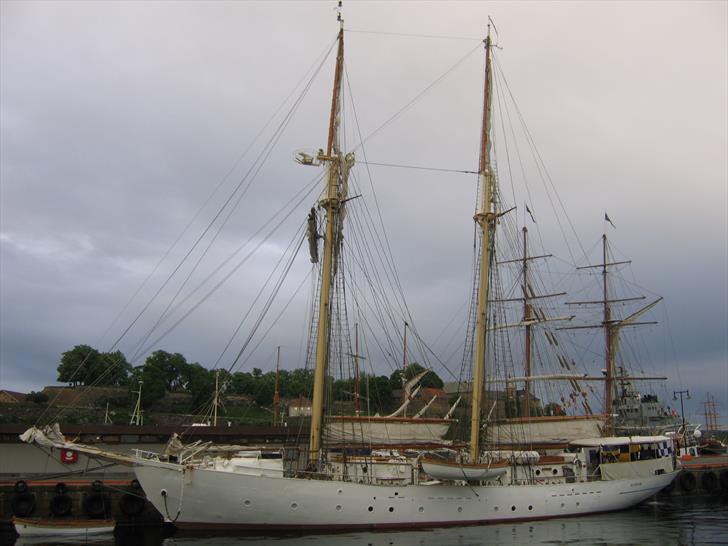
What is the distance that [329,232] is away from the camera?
31.5 m

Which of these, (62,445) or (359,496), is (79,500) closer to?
(62,445)

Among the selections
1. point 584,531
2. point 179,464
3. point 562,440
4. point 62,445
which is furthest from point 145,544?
point 562,440

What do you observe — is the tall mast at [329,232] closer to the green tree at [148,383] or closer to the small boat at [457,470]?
the small boat at [457,470]

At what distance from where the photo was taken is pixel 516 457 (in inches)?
1352

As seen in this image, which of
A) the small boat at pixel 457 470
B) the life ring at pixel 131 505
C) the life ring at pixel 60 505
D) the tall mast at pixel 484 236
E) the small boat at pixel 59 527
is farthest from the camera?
the tall mast at pixel 484 236

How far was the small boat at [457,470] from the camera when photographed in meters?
27.7

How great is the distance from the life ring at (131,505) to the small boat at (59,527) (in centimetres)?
225

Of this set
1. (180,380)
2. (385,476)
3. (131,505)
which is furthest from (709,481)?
(180,380)

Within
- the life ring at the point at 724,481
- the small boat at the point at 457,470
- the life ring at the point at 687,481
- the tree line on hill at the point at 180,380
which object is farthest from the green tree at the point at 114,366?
the life ring at the point at 724,481

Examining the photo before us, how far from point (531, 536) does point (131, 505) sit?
1869 centimetres

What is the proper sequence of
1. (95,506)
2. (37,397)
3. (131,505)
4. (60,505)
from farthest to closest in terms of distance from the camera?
(37,397)
(131,505)
(95,506)
(60,505)

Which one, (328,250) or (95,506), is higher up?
(328,250)

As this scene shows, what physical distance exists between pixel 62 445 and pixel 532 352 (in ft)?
135

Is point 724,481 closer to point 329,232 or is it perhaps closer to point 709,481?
point 709,481
